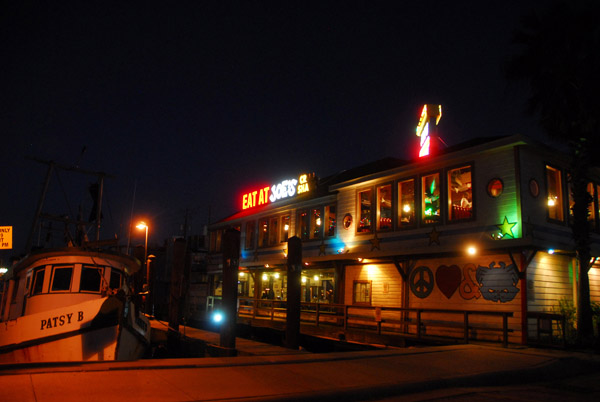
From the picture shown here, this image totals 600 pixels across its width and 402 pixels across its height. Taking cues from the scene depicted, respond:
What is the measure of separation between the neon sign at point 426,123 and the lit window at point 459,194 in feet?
15.6

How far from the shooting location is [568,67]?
14602 mm

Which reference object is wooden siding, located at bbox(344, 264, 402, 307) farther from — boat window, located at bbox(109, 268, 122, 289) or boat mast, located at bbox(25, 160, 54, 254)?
boat mast, located at bbox(25, 160, 54, 254)

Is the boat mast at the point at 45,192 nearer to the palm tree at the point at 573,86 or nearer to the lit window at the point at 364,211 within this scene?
the lit window at the point at 364,211

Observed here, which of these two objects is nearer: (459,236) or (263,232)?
(459,236)

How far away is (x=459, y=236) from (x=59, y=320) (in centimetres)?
1267

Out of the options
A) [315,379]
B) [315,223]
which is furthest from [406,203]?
[315,379]

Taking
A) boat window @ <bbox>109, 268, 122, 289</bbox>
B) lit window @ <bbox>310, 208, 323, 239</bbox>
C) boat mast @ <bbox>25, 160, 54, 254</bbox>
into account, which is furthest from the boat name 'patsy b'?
lit window @ <bbox>310, 208, 323, 239</bbox>

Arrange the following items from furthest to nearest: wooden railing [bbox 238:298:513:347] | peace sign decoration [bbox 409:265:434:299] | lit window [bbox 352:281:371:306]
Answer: lit window [bbox 352:281:371:306] < peace sign decoration [bbox 409:265:434:299] < wooden railing [bbox 238:298:513:347]

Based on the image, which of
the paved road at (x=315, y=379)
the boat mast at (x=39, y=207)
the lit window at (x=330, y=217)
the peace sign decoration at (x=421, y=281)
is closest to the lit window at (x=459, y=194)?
the peace sign decoration at (x=421, y=281)

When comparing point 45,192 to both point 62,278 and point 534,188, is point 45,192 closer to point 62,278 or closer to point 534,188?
point 62,278

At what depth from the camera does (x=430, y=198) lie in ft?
58.6

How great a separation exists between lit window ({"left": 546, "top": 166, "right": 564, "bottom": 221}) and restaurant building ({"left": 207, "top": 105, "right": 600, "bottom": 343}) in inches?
1.9

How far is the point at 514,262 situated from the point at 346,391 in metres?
8.89

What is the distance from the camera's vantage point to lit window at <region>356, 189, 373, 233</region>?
66.9 ft
